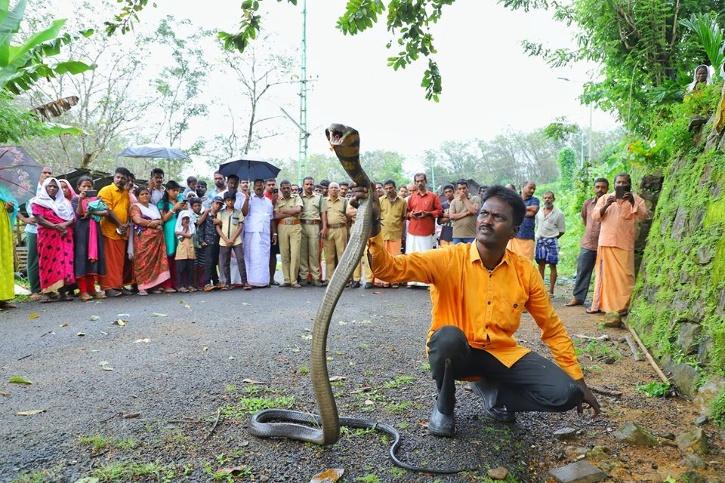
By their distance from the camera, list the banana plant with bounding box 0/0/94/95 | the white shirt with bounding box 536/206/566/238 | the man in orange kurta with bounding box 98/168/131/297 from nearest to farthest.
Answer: the banana plant with bounding box 0/0/94/95, the man in orange kurta with bounding box 98/168/131/297, the white shirt with bounding box 536/206/566/238

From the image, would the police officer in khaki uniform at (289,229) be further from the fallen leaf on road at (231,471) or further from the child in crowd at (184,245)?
the fallen leaf on road at (231,471)

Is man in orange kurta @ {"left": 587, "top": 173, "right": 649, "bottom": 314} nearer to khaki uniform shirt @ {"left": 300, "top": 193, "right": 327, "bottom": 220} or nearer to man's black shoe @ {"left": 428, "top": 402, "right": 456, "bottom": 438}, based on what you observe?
man's black shoe @ {"left": 428, "top": 402, "right": 456, "bottom": 438}

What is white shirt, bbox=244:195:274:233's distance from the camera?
1034 cm

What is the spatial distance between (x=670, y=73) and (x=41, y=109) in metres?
12.5

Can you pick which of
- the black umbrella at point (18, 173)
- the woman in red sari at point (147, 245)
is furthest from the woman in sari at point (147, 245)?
the black umbrella at point (18, 173)

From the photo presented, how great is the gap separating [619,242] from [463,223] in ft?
10.2

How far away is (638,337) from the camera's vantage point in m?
6.02

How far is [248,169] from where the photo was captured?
11.6 metres

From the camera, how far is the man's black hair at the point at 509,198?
10.8 feet

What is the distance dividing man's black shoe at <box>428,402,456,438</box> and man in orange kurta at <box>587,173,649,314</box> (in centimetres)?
494

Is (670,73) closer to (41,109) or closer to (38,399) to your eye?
(38,399)

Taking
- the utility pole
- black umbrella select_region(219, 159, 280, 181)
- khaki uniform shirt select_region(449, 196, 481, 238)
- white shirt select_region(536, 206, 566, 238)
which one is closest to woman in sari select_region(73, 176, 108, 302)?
black umbrella select_region(219, 159, 280, 181)

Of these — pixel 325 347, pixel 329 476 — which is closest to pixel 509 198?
pixel 325 347

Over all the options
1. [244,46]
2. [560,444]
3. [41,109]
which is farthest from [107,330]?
[41,109]
